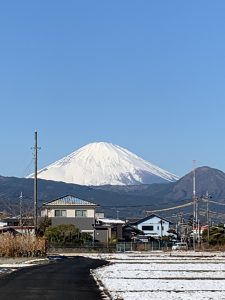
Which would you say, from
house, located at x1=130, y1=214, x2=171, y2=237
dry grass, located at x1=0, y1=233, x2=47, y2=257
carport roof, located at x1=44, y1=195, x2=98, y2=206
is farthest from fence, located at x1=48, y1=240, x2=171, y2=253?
house, located at x1=130, y1=214, x2=171, y2=237

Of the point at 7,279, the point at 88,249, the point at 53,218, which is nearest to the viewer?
the point at 7,279

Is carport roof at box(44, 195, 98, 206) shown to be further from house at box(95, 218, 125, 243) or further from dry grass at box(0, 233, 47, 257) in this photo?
dry grass at box(0, 233, 47, 257)

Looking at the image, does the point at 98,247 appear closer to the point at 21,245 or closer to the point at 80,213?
the point at 80,213

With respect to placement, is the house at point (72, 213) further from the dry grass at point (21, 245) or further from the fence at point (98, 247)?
the dry grass at point (21, 245)

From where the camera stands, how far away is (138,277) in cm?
2523

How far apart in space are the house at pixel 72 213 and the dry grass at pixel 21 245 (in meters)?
39.5

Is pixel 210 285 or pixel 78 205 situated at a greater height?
pixel 78 205

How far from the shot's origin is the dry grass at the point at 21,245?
149 feet

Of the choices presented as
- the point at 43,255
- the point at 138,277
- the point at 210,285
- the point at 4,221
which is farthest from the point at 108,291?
the point at 4,221

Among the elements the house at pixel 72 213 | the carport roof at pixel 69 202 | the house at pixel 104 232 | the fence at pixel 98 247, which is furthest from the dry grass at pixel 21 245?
the carport roof at pixel 69 202

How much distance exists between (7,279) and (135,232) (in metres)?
80.7

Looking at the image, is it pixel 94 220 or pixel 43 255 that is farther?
pixel 94 220

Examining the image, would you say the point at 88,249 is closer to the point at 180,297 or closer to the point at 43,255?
the point at 43,255

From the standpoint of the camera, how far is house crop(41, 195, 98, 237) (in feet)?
285
